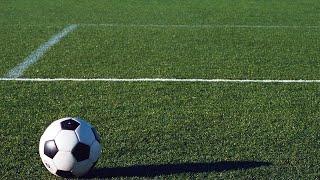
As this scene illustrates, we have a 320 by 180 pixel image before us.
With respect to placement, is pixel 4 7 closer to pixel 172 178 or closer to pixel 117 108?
pixel 117 108

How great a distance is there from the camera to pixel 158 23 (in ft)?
32.8

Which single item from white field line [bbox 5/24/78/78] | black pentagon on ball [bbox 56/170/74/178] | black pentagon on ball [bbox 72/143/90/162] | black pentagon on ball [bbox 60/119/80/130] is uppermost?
black pentagon on ball [bbox 60/119/80/130]

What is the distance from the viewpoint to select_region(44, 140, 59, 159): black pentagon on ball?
3.42 meters

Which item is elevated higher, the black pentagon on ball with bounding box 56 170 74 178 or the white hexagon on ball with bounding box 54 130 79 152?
the white hexagon on ball with bounding box 54 130 79 152

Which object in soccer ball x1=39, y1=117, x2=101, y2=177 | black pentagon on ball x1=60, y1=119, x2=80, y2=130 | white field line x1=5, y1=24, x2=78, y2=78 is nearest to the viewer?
soccer ball x1=39, y1=117, x2=101, y2=177

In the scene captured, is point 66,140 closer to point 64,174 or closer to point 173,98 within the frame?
point 64,174

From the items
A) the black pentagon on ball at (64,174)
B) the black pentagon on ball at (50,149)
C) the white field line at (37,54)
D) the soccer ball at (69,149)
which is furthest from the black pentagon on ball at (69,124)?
the white field line at (37,54)

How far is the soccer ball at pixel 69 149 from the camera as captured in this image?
3404mm

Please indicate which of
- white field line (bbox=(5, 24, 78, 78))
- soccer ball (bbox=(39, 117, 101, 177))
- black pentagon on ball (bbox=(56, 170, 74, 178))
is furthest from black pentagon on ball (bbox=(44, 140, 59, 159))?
white field line (bbox=(5, 24, 78, 78))

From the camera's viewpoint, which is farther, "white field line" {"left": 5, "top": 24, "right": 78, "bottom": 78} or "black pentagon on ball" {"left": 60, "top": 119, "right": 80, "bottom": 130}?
"white field line" {"left": 5, "top": 24, "right": 78, "bottom": 78}

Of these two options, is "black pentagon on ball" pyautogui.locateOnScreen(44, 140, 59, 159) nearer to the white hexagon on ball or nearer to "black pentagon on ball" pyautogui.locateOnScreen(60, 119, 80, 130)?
the white hexagon on ball

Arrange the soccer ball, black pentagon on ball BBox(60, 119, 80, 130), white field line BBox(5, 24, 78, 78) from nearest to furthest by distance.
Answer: the soccer ball, black pentagon on ball BBox(60, 119, 80, 130), white field line BBox(5, 24, 78, 78)

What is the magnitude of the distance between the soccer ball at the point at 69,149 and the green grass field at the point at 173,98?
0.60 ft

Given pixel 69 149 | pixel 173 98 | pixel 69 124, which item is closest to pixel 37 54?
pixel 173 98
